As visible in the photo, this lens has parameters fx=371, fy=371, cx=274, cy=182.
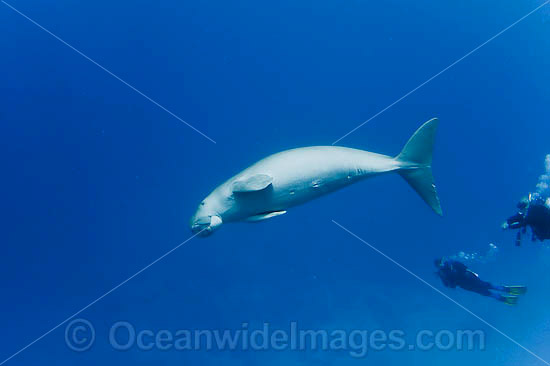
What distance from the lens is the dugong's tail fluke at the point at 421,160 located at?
526 centimetres

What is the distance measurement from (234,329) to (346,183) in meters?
15.7

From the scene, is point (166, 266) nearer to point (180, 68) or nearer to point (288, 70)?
point (180, 68)

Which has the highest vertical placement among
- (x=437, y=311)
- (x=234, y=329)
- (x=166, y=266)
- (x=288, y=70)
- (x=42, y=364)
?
(x=288, y=70)

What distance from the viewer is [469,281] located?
488 inches

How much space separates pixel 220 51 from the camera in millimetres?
20578

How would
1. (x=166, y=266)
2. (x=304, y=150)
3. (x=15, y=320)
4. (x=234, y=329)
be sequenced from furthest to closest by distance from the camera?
1. (x=15, y=320)
2. (x=166, y=266)
3. (x=234, y=329)
4. (x=304, y=150)

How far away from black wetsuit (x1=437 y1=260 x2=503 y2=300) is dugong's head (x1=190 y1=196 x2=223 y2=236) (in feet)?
35.9

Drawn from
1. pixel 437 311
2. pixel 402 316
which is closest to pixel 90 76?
pixel 402 316

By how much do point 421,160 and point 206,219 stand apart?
3371 mm

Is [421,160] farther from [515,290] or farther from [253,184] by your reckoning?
[515,290]

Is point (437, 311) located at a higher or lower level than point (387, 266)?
lower

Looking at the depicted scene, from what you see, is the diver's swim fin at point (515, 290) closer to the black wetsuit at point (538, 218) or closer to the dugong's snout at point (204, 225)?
the black wetsuit at point (538, 218)

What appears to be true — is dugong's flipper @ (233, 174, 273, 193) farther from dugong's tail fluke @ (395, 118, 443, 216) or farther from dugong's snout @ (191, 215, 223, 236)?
dugong's tail fluke @ (395, 118, 443, 216)

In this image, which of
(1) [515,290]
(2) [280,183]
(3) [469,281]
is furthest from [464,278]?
(2) [280,183]
